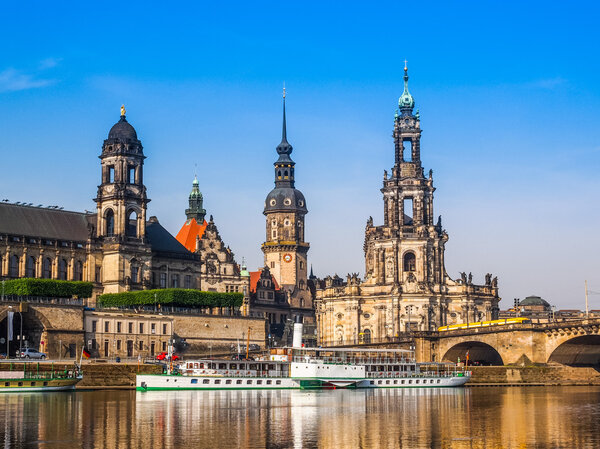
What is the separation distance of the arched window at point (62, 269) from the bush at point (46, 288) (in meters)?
7.31

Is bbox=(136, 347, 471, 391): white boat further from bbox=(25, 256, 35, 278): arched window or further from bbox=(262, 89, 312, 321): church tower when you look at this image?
bbox=(262, 89, 312, 321): church tower

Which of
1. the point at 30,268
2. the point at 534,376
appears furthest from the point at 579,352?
the point at 30,268

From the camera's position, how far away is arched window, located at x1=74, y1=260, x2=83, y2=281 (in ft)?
392

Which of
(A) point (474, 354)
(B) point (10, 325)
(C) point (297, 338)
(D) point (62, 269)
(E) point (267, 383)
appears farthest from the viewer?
(A) point (474, 354)

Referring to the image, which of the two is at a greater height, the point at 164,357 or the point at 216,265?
the point at 216,265

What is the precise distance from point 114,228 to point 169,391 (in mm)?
39707

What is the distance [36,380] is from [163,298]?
32.8 metres

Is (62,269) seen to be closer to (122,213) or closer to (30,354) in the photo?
(122,213)

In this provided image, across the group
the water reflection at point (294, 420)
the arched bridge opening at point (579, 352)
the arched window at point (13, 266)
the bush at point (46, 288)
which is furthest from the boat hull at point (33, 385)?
the arched bridge opening at point (579, 352)

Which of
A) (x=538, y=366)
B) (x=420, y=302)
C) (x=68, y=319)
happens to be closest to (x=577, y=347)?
(x=538, y=366)

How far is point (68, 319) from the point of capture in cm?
10300

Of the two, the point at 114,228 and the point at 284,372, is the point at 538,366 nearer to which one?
the point at 284,372

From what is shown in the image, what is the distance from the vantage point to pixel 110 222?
402 feet

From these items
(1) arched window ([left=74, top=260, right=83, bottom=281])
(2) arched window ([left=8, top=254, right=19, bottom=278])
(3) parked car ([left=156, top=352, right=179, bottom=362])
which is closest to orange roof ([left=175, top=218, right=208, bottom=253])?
(1) arched window ([left=74, top=260, right=83, bottom=281])
